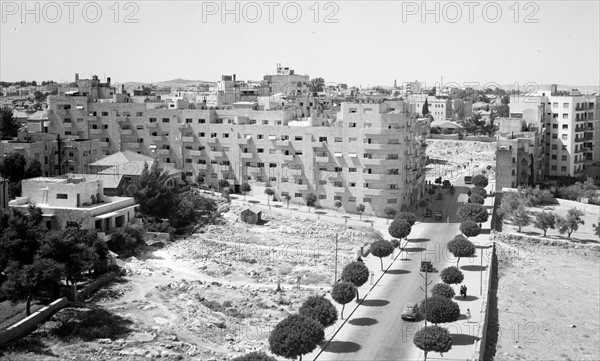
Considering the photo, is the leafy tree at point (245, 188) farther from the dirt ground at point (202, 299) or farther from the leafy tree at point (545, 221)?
the leafy tree at point (545, 221)

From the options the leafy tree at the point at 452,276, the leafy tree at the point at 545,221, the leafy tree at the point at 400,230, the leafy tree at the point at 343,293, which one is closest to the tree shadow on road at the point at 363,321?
the leafy tree at the point at 343,293

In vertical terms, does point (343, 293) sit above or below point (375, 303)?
above

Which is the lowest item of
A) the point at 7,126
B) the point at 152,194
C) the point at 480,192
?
the point at 480,192

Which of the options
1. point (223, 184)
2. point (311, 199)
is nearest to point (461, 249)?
point (311, 199)

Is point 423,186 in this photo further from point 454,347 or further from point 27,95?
point 27,95

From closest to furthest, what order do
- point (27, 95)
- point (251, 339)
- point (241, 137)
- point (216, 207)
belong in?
point (251, 339), point (216, 207), point (241, 137), point (27, 95)

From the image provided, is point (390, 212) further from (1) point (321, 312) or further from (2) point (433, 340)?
(2) point (433, 340)

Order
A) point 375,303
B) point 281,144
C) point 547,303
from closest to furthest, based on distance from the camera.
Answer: point 375,303
point 547,303
point 281,144

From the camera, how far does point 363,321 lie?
104 feet

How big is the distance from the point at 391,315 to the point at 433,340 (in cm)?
605

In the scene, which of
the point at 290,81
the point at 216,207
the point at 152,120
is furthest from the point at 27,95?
the point at 216,207

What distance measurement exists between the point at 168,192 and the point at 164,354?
2266 centimetres

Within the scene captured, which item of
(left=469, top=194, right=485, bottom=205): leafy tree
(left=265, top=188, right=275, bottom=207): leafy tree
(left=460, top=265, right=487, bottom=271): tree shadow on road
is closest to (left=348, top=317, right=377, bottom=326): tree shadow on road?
(left=460, top=265, right=487, bottom=271): tree shadow on road

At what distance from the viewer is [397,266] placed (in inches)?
1639
